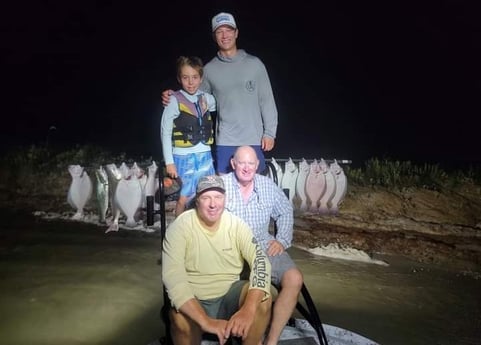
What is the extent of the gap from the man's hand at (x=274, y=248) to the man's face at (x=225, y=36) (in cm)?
160

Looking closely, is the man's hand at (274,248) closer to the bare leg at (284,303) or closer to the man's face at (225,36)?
the bare leg at (284,303)

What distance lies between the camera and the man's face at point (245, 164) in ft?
9.45

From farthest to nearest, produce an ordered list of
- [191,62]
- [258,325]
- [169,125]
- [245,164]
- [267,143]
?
[267,143] → [169,125] → [191,62] → [245,164] → [258,325]

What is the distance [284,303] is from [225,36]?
2070 millimetres

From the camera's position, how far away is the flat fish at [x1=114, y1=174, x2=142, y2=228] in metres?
5.66

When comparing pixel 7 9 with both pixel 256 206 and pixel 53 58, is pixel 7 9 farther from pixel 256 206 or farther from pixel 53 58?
pixel 256 206

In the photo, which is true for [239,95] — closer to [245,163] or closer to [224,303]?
[245,163]

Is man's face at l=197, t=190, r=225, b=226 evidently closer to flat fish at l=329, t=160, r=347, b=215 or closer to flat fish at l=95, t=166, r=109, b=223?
flat fish at l=95, t=166, r=109, b=223

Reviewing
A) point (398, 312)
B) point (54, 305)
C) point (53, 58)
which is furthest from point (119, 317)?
point (53, 58)

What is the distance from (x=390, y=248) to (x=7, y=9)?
37976mm

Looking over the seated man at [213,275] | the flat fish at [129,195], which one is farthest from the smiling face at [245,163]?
the flat fish at [129,195]

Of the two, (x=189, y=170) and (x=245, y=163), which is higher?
(x=245, y=163)

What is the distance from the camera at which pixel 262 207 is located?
3.05 m

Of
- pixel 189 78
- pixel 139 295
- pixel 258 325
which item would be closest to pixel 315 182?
pixel 139 295
